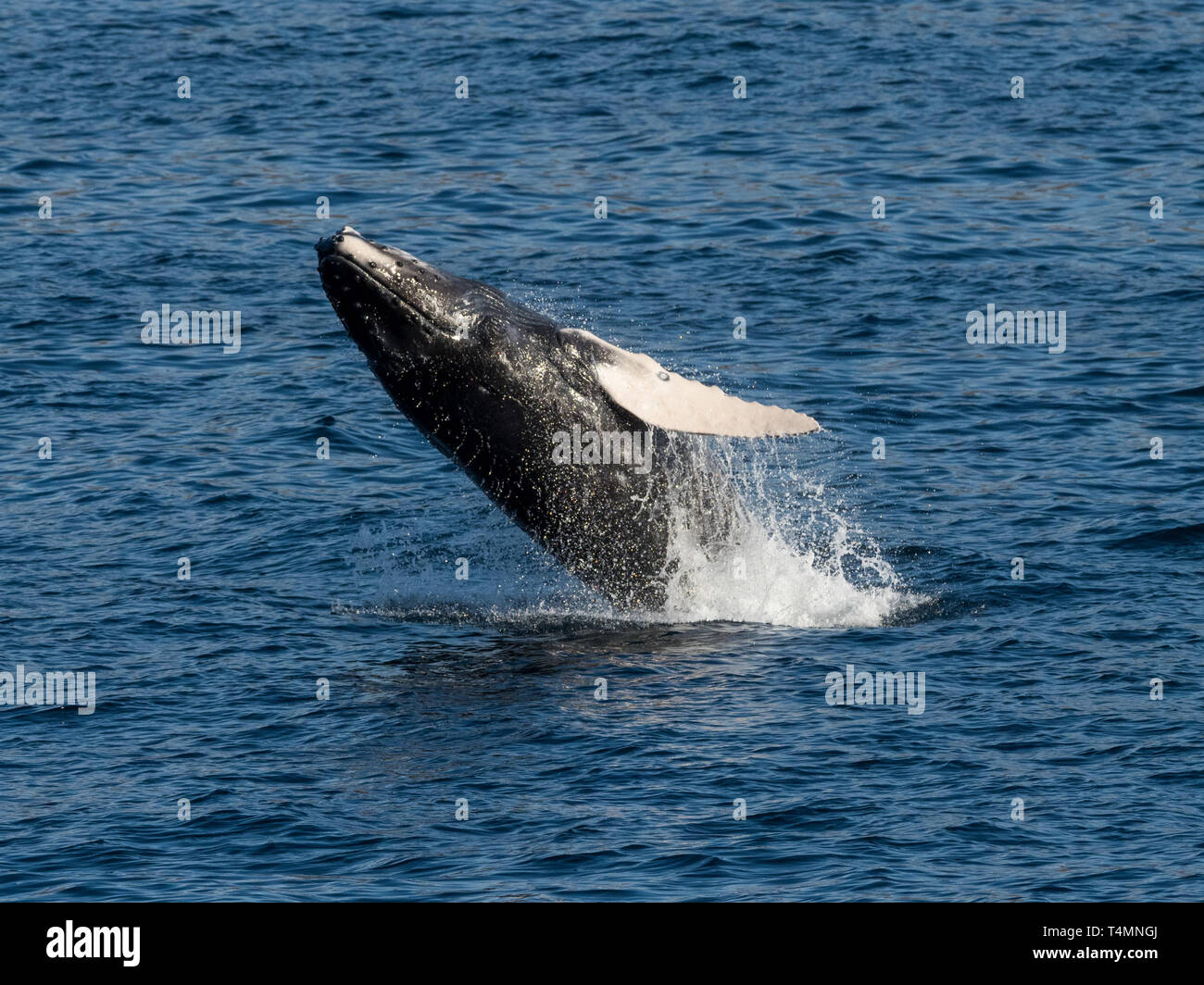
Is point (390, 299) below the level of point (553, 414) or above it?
above

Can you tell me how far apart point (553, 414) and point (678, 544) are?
7.76 feet

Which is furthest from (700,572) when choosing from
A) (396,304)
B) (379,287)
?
(379,287)

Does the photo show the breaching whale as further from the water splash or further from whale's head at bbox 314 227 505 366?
the water splash

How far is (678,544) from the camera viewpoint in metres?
22.5

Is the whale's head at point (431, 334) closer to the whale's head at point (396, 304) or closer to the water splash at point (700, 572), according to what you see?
the whale's head at point (396, 304)

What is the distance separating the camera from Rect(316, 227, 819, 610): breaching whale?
2059 centimetres

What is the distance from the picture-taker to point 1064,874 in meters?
15.8

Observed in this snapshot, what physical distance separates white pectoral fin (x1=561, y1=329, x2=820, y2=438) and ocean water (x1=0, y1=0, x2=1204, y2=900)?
2734 millimetres

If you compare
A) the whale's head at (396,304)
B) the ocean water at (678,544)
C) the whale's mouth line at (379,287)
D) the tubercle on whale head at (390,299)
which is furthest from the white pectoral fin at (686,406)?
the ocean water at (678,544)

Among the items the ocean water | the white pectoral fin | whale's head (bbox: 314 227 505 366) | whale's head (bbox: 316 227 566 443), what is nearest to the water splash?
the ocean water

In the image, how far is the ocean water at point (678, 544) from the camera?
1717 centimetres

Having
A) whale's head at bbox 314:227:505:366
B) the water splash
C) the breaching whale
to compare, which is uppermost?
whale's head at bbox 314:227:505:366

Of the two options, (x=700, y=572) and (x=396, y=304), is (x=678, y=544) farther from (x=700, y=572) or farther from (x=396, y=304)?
(x=396, y=304)

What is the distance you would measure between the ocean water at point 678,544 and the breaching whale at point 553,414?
0.91 meters
